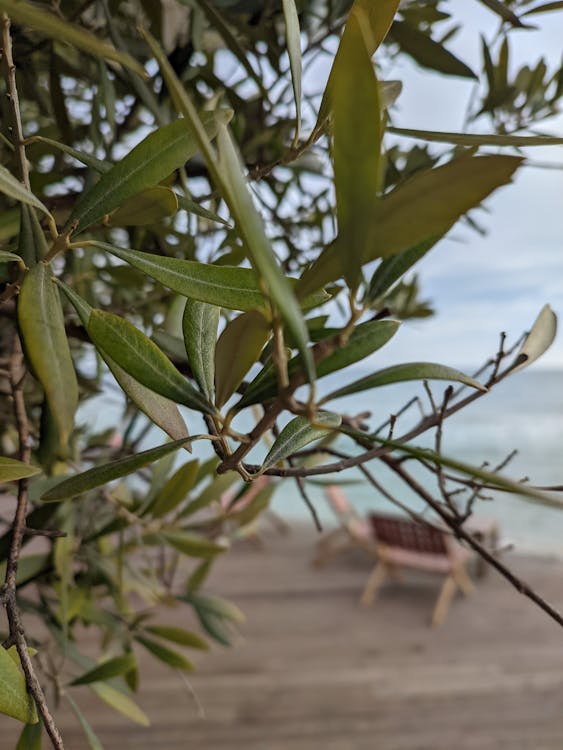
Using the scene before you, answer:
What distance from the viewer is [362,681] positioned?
3.40m

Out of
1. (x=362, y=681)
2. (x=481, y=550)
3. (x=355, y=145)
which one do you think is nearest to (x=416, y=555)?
(x=362, y=681)

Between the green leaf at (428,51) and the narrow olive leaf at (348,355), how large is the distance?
0.28 metres

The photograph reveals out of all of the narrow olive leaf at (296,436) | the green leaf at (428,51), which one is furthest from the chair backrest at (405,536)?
the narrow olive leaf at (296,436)

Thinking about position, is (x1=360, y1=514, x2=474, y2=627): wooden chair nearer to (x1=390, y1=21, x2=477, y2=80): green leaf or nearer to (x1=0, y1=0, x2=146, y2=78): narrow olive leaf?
(x1=390, y1=21, x2=477, y2=80): green leaf

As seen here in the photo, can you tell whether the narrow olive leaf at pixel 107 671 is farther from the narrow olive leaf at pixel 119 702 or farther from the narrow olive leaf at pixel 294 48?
the narrow olive leaf at pixel 294 48

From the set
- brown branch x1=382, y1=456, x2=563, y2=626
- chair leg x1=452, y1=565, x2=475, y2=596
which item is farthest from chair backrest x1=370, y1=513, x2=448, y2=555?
brown branch x1=382, y1=456, x2=563, y2=626

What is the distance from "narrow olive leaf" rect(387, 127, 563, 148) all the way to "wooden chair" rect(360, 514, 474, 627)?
161 inches

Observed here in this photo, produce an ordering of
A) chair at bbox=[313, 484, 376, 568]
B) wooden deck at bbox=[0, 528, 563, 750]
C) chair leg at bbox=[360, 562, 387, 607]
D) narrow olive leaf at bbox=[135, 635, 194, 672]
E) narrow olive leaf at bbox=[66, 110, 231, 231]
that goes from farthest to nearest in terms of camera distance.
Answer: chair at bbox=[313, 484, 376, 568]
chair leg at bbox=[360, 562, 387, 607]
wooden deck at bbox=[0, 528, 563, 750]
narrow olive leaf at bbox=[135, 635, 194, 672]
narrow olive leaf at bbox=[66, 110, 231, 231]

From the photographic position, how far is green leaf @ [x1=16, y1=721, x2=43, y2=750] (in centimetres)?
32

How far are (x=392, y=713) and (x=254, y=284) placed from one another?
10.8 ft

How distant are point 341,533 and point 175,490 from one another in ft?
17.0

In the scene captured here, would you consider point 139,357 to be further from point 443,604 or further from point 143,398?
point 443,604

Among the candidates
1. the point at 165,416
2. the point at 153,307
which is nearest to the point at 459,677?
the point at 153,307

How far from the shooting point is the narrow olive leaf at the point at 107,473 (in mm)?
230
